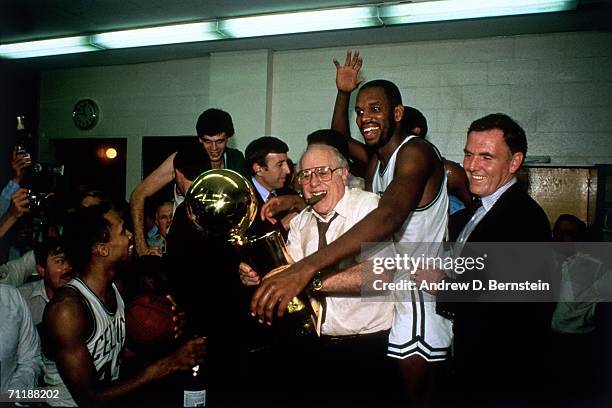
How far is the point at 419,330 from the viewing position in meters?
2.24

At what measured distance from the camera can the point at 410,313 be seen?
2.28 m

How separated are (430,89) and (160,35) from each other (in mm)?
3272

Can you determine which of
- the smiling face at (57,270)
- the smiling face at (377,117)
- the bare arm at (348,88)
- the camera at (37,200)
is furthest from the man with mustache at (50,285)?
the bare arm at (348,88)

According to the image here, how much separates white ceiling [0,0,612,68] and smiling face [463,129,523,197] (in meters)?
2.78

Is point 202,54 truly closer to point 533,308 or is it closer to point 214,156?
point 214,156

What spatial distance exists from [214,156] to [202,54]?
3.48 metres

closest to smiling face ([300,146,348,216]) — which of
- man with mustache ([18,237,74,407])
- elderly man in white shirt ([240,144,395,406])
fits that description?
elderly man in white shirt ([240,144,395,406])

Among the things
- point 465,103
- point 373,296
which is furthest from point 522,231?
point 465,103

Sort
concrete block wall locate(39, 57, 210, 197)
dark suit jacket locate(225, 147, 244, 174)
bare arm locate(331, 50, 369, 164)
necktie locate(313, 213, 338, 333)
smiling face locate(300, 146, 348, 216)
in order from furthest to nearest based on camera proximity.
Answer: concrete block wall locate(39, 57, 210, 197)
dark suit jacket locate(225, 147, 244, 174)
bare arm locate(331, 50, 369, 164)
smiling face locate(300, 146, 348, 216)
necktie locate(313, 213, 338, 333)

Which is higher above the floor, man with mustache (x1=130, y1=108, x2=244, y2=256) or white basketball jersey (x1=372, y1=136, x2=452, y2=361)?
man with mustache (x1=130, y1=108, x2=244, y2=256)

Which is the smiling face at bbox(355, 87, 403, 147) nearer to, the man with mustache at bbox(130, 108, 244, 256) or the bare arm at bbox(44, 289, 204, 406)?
the man with mustache at bbox(130, 108, 244, 256)

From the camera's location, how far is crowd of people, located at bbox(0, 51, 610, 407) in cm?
208

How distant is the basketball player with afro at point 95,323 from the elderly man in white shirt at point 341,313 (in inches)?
26.3

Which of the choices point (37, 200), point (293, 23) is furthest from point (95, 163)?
point (293, 23)
